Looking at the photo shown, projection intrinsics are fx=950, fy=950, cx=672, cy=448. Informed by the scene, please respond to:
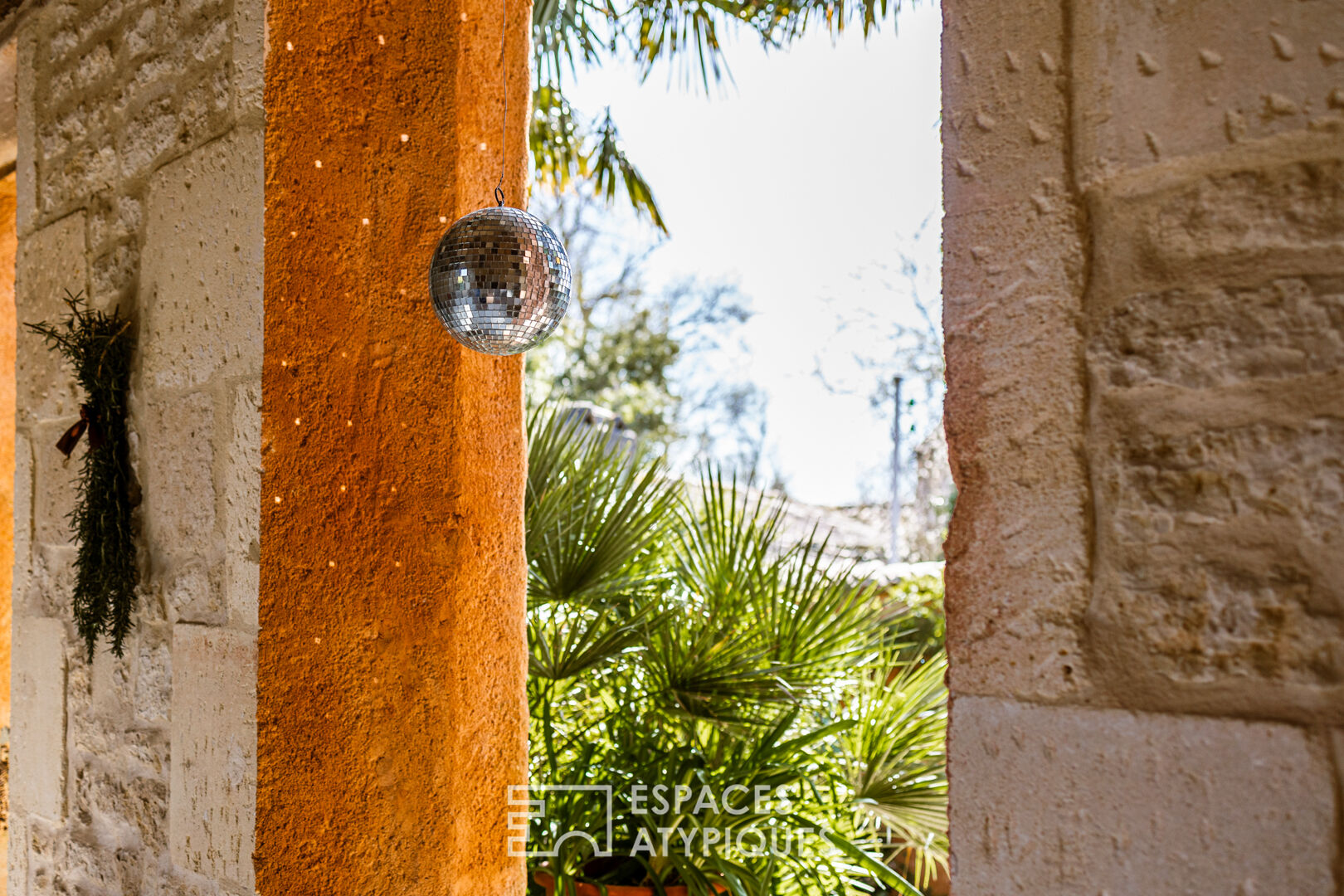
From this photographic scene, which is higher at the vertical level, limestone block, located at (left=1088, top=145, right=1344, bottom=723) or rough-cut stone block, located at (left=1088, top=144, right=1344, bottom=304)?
rough-cut stone block, located at (left=1088, top=144, right=1344, bottom=304)

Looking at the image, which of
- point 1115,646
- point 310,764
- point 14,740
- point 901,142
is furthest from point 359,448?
point 901,142

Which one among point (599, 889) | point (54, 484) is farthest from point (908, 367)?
point (54, 484)

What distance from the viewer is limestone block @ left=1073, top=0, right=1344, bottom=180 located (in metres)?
0.55

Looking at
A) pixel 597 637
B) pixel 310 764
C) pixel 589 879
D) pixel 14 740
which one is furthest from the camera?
pixel 597 637

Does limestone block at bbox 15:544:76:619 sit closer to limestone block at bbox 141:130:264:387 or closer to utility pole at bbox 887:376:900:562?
limestone block at bbox 141:130:264:387

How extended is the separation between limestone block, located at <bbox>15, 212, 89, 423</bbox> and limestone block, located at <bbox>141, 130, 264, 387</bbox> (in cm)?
28

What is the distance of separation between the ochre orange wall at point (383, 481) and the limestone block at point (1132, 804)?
1.06 m

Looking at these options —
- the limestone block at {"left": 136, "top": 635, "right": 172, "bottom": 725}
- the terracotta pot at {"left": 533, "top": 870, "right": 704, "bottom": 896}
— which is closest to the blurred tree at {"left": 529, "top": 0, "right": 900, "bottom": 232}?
the limestone block at {"left": 136, "top": 635, "right": 172, "bottom": 725}

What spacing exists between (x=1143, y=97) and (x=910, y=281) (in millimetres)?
8387

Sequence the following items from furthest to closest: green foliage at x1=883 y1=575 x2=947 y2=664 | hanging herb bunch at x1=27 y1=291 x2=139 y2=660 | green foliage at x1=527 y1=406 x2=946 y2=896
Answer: green foliage at x1=883 y1=575 x2=947 y2=664 < green foliage at x1=527 y1=406 x2=946 y2=896 < hanging herb bunch at x1=27 y1=291 x2=139 y2=660

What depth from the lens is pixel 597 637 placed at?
8.23 ft

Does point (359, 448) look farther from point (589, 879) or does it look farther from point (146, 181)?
point (589, 879)

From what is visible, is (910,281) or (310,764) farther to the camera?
(910,281)

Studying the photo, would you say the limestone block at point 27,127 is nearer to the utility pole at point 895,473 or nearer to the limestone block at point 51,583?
the limestone block at point 51,583
